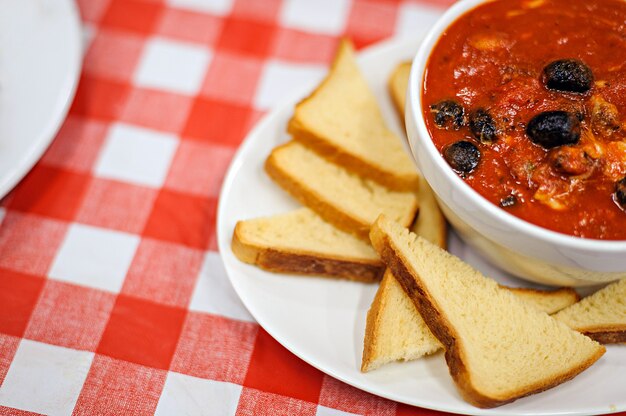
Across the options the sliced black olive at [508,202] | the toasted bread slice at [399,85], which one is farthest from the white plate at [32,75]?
the sliced black olive at [508,202]

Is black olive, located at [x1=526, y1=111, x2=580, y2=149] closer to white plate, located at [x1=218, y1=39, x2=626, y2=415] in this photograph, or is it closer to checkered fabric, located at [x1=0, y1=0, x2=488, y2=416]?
white plate, located at [x1=218, y1=39, x2=626, y2=415]

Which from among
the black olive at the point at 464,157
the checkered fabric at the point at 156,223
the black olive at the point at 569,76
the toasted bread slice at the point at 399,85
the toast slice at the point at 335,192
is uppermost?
the black olive at the point at 569,76

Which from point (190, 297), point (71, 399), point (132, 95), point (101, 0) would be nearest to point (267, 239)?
point (190, 297)

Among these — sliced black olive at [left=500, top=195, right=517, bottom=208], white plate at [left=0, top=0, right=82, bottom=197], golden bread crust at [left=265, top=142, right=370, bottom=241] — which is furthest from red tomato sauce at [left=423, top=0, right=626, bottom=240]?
white plate at [left=0, top=0, right=82, bottom=197]

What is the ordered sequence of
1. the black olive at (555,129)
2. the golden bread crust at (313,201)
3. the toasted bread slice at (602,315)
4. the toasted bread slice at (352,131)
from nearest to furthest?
the black olive at (555,129) < the toasted bread slice at (602,315) < the golden bread crust at (313,201) < the toasted bread slice at (352,131)

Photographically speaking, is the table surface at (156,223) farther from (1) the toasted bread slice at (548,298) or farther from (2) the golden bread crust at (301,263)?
(1) the toasted bread slice at (548,298)

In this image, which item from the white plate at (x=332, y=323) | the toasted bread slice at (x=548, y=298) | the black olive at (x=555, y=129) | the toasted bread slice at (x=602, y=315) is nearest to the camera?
the black olive at (x=555, y=129)
